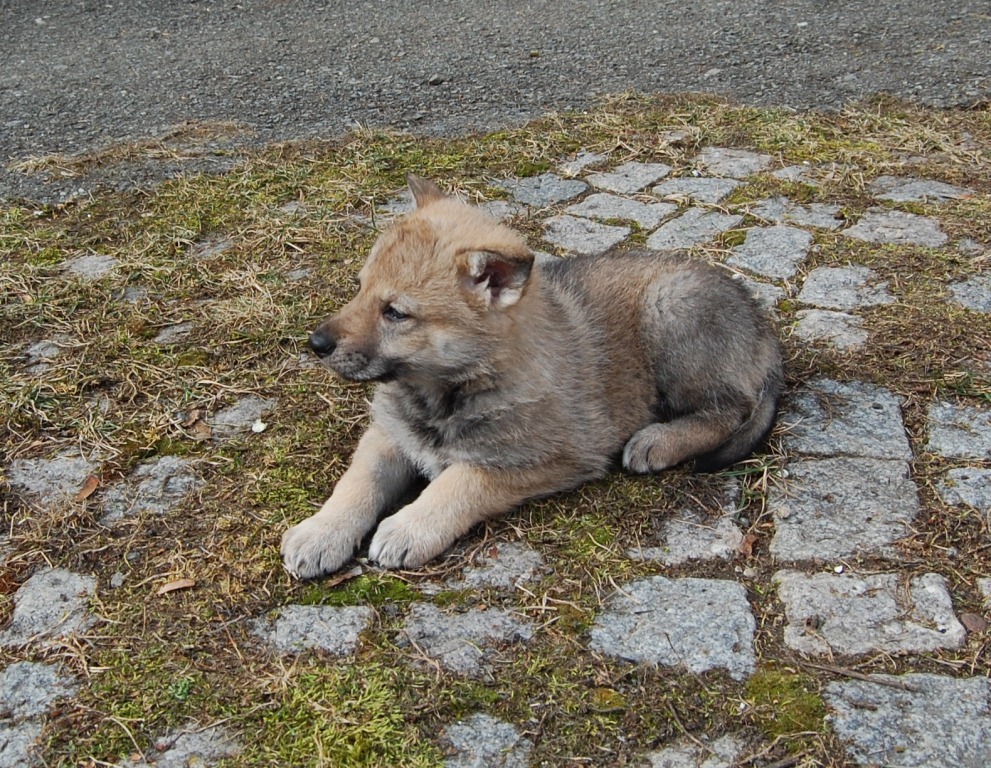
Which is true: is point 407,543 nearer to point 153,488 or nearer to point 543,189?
point 153,488

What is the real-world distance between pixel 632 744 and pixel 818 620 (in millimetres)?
802

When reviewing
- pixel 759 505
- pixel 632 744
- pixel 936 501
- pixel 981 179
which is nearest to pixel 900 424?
pixel 936 501

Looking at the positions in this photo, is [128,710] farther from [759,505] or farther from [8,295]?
[8,295]

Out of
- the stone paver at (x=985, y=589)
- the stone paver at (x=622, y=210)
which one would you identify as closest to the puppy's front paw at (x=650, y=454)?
the stone paver at (x=985, y=589)

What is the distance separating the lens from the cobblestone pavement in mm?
2812

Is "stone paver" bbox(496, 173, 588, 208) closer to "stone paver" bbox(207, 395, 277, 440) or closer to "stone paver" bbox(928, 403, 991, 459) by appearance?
"stone paver" bbox(207, 395, 277, 440)

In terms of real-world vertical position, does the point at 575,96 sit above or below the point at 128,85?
below

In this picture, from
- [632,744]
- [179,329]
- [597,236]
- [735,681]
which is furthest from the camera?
[597,236]

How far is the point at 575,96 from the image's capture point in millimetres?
7855

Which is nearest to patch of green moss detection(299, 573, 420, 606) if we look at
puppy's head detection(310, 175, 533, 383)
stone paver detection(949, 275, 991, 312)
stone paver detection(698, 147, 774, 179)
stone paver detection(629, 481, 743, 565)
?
puppy's head detection(310, 175, 533, 383)

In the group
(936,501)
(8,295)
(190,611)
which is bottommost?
(936,501)

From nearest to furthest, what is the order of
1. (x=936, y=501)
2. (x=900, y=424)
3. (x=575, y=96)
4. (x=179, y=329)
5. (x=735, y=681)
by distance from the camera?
(x=735, y=681) → (x=936, y=501) → (x=900, y=424) → (x=179, y=329) → (x=575, y=96)

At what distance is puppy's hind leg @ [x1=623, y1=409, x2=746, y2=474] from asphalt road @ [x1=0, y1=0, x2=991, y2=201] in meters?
3.92

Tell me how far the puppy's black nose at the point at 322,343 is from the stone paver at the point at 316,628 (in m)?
0.85
